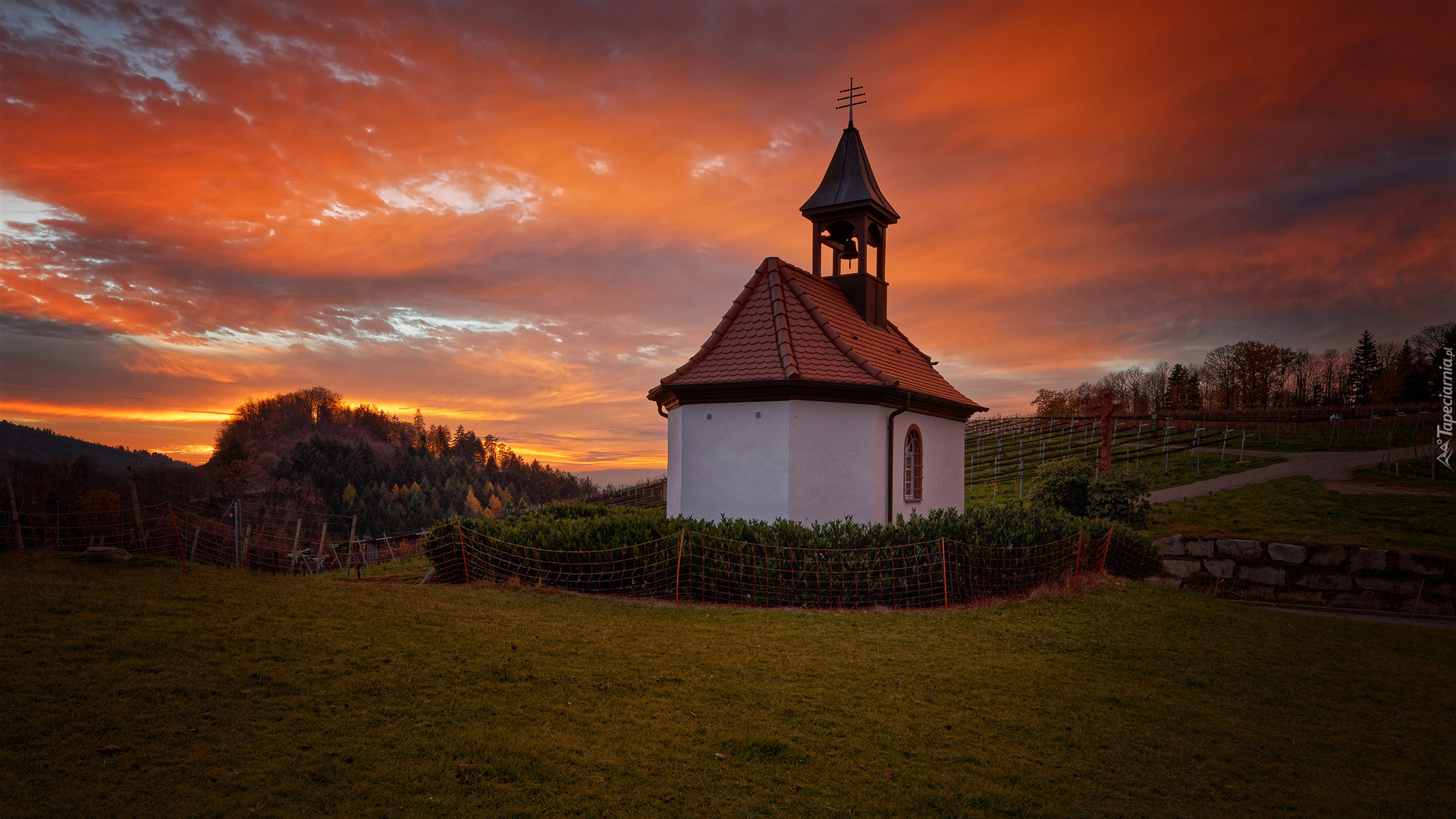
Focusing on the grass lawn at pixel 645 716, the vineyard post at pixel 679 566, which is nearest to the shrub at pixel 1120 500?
the grass lawn at pixel 645 716

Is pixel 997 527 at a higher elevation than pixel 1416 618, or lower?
higher

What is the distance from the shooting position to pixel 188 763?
4.43m

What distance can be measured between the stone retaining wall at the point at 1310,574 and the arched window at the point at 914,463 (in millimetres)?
6083

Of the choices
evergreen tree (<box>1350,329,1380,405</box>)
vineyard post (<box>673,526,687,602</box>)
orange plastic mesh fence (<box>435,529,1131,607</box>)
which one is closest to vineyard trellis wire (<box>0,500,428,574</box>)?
orange plastic mesh fence (<box>435,529,1131,607</box>)

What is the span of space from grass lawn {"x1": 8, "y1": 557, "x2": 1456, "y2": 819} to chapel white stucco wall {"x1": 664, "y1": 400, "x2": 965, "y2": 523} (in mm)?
4541

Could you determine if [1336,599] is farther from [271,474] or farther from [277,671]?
[271,474]

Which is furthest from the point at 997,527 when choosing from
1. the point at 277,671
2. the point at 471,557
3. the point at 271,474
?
the point at 271,474

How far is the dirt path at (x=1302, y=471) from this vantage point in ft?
80.8

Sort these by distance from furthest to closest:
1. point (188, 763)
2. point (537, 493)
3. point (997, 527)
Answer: point (537, 493) < point (997, 527) < point (188, 763)

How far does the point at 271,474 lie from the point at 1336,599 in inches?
2240

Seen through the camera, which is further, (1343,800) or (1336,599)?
(1336,599)

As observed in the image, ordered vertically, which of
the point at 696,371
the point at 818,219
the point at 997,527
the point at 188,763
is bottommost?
the point at 188,763

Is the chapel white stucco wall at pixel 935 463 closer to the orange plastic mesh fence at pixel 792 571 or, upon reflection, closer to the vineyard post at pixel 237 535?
the orange plastic mesh fence at pixel 792 571

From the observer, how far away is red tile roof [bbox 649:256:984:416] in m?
14.4
